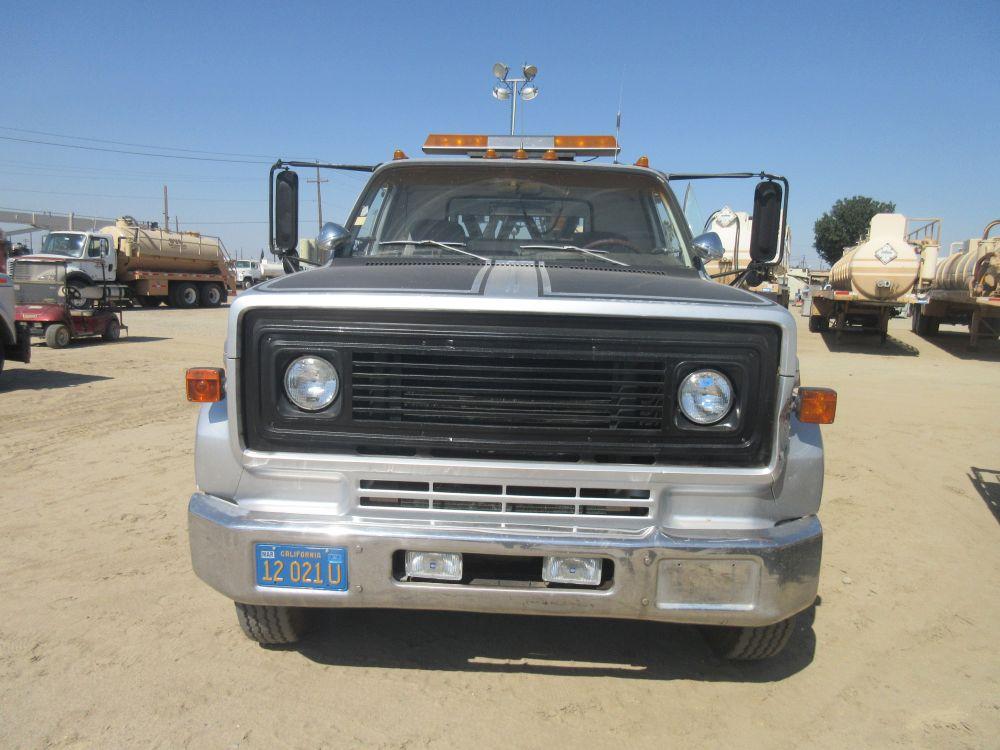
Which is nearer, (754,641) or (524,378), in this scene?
(524,378)

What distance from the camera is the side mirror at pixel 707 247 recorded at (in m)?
3.56

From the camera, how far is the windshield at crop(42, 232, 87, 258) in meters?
21.2

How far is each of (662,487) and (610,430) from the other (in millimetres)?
257

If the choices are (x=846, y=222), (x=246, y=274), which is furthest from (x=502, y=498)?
(x=846, y=222)

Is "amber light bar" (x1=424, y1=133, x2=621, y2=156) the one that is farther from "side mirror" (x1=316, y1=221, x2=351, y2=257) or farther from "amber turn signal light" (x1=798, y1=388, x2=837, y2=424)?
"amber turn signal light" (x1=798, y1=388, x2=837, y2=424)

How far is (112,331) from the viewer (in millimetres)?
14461

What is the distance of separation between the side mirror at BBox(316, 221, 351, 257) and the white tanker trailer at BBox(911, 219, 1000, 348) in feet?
48.4

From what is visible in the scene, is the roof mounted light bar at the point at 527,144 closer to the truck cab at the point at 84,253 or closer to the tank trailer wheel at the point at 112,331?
the tank trailer wheel at the point at 112,331

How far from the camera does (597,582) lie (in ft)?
7.75

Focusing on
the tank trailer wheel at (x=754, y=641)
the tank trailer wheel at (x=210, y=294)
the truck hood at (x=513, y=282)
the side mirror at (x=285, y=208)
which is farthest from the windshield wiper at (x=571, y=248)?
the tank trailer wheel at (x=210, y=294)

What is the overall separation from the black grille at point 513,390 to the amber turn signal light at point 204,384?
0.52 meters

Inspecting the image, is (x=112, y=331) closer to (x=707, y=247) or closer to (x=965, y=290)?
(x=707, y=247)

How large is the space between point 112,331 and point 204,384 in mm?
13788

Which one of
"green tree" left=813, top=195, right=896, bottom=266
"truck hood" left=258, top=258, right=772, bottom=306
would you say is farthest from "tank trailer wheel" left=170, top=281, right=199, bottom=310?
"green tree" left=813, top=195, right=896, bottom=266
